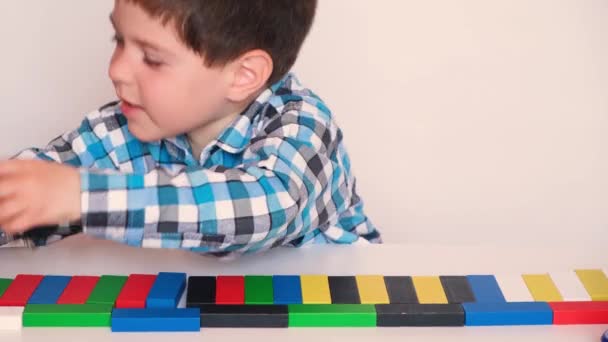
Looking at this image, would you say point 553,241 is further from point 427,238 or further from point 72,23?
point 72,23

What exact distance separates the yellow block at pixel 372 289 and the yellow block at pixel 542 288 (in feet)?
0.49

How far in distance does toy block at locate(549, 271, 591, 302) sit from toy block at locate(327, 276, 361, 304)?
21cm

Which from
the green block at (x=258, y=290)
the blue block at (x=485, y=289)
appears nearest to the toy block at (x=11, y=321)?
the green block at (x=258, y=290)

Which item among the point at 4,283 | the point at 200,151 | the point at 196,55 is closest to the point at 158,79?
the point at 196,55

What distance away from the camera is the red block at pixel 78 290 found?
2.88 ft

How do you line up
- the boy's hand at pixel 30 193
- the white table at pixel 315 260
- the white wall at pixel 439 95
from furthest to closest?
the white wall at pixel 439 95
the white table at pixel 315 260
the boy's hand at pixel 30 193

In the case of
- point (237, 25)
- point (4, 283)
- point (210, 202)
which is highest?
point (237, 25)

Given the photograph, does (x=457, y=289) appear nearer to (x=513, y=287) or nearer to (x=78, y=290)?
(x=513, y=287)

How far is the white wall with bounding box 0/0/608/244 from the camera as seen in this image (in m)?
1.61

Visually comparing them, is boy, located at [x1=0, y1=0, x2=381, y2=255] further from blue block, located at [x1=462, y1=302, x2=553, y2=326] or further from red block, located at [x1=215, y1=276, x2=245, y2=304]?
blue block, located at [x1=462, y1=302, x2=553, y2=326]

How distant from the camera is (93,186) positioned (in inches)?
31.9

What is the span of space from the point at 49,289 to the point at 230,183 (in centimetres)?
21

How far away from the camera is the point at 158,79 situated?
3.36 ft

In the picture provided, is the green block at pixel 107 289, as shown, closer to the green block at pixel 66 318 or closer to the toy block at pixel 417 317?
the green block at pixel 66 318
